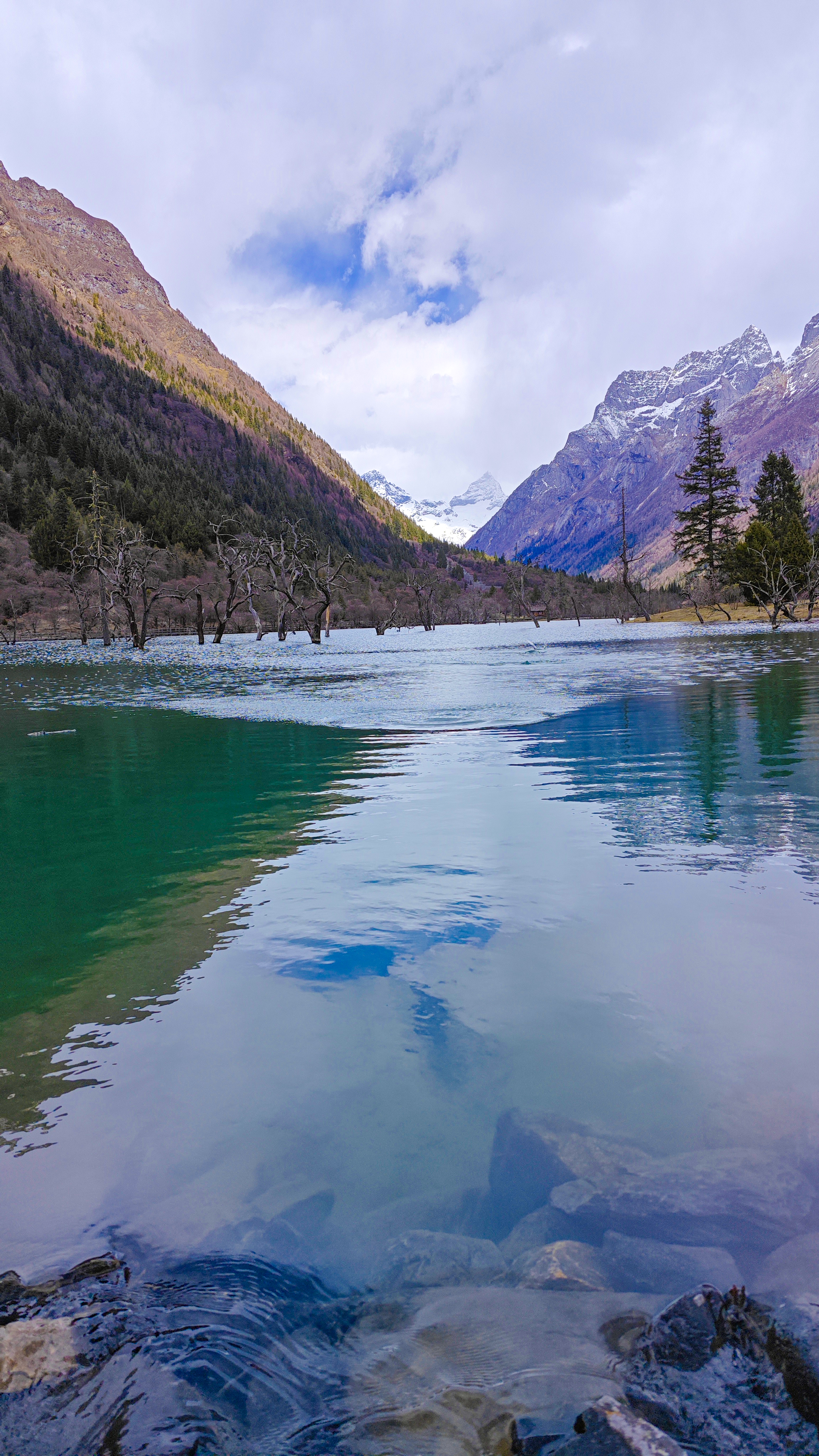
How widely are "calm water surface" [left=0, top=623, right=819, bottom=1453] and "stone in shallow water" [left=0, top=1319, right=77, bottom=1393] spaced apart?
0.37 ft

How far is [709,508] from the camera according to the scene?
288ft

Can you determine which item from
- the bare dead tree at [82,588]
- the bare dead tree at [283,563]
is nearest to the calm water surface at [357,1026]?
the bare dead tree at [283,563]

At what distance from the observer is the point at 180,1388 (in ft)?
7.83

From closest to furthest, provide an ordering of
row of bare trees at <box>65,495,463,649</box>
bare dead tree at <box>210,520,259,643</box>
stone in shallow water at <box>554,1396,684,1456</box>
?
stone in shallow water at <box>554,1396,684,1456</box>
row of bare trees at <box>65,495,463,649</box>
bare dead tree at <box>210,520,259,643</box>

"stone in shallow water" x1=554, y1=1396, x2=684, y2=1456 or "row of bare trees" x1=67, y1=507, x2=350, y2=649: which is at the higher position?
"row of bare trees" x1=67, y1=507, x2=350, y2=649

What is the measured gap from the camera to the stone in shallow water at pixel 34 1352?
2416 millimetres

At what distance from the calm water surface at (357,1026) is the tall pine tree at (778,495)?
76.8 metres

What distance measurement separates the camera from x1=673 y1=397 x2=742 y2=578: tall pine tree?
8731 centimetres

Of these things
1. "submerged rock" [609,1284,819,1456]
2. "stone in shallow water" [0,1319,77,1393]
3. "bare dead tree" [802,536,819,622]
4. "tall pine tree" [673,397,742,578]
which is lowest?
"submerged rock" [609,1284,819,1456]

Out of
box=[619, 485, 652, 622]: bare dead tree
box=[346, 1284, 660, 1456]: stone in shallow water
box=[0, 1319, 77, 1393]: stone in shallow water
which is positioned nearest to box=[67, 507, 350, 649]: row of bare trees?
box=[619, 485, 652, 622]: bare dead tree

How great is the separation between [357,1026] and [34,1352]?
8.36 feet

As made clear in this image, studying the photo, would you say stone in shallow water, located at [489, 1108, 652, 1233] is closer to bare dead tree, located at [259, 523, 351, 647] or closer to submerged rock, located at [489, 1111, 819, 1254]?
submerged rock, located at [489, 1111, 819, 1254]

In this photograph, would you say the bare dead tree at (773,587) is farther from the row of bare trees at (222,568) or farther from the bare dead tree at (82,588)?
the bare dead tree at (82,588)

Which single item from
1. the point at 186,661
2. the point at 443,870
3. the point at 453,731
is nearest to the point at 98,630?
the point at 186,661
